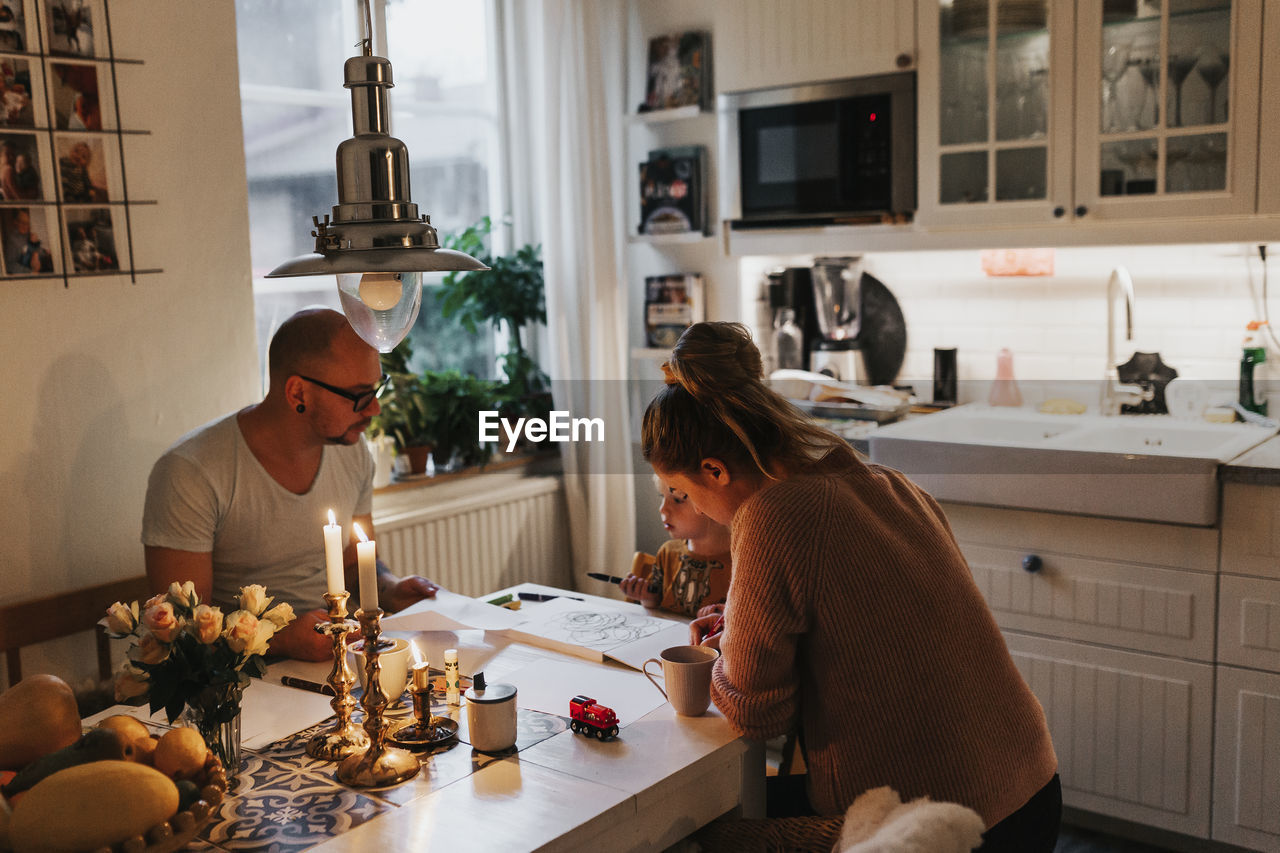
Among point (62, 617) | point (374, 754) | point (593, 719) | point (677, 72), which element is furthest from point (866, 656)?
point (677, 72)

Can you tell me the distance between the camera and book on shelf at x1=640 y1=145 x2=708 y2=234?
150 inches

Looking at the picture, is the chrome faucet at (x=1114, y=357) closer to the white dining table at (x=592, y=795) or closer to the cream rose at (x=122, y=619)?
the white dining table at (x=592, y=795)

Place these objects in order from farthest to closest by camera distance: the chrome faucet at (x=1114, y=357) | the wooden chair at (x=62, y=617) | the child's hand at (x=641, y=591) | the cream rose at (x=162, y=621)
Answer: the chrome faucet at (x=1114, y=357)
the wooden chair at (x=62, y=617)
the child's hand at (x=641, y=591)
the cream rose at (x=162, y=621)

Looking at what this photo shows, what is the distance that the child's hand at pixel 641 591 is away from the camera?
7.47 ft

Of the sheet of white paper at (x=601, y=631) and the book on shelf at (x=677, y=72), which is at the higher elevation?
the book on shelf at (x=677, y=72)

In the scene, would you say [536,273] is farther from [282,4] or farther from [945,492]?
[945,492]

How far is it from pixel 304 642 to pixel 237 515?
0.41 m

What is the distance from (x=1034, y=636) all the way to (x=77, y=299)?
242 cm

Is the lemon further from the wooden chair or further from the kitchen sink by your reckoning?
the kitchen sink

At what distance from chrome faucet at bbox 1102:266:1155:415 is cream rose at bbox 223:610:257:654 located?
2.50 m

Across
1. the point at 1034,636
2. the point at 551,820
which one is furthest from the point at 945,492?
the point at 551,820

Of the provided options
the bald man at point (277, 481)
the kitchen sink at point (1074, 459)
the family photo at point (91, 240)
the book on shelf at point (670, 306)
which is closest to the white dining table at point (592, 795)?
the bald man at point (277, 481)

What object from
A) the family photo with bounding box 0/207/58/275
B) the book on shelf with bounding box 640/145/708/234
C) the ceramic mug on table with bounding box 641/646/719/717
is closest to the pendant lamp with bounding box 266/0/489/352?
the ceramic mug on table with bounding box 641/646/719/717

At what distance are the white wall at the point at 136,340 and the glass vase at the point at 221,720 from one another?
4.11 ft
